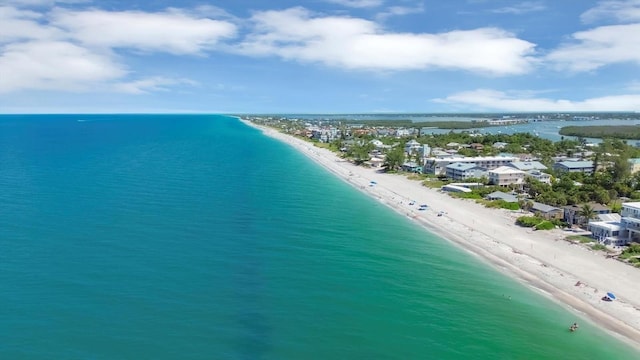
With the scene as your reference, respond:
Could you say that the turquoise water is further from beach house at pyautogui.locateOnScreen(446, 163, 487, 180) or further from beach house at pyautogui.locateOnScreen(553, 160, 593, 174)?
beach house at pyautogui.locateOnScreen(553, 160, 593, 174)

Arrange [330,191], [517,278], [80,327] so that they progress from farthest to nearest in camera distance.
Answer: [330,191]
[517,278]
[80,327]

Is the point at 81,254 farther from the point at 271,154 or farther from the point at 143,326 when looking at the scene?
the point at 271,154

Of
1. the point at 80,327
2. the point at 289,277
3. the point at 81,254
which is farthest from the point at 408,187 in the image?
the point at 80,327

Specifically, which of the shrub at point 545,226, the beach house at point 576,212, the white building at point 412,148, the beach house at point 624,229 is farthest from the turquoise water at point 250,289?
the white building at point 412,148

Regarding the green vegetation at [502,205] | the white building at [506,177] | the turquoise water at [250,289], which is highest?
the white building at [506,177]

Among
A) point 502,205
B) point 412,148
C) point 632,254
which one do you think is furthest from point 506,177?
point 412,148

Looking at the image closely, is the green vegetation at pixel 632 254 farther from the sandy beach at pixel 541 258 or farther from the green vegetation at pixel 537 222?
the green vegetation at pixel 537 222
